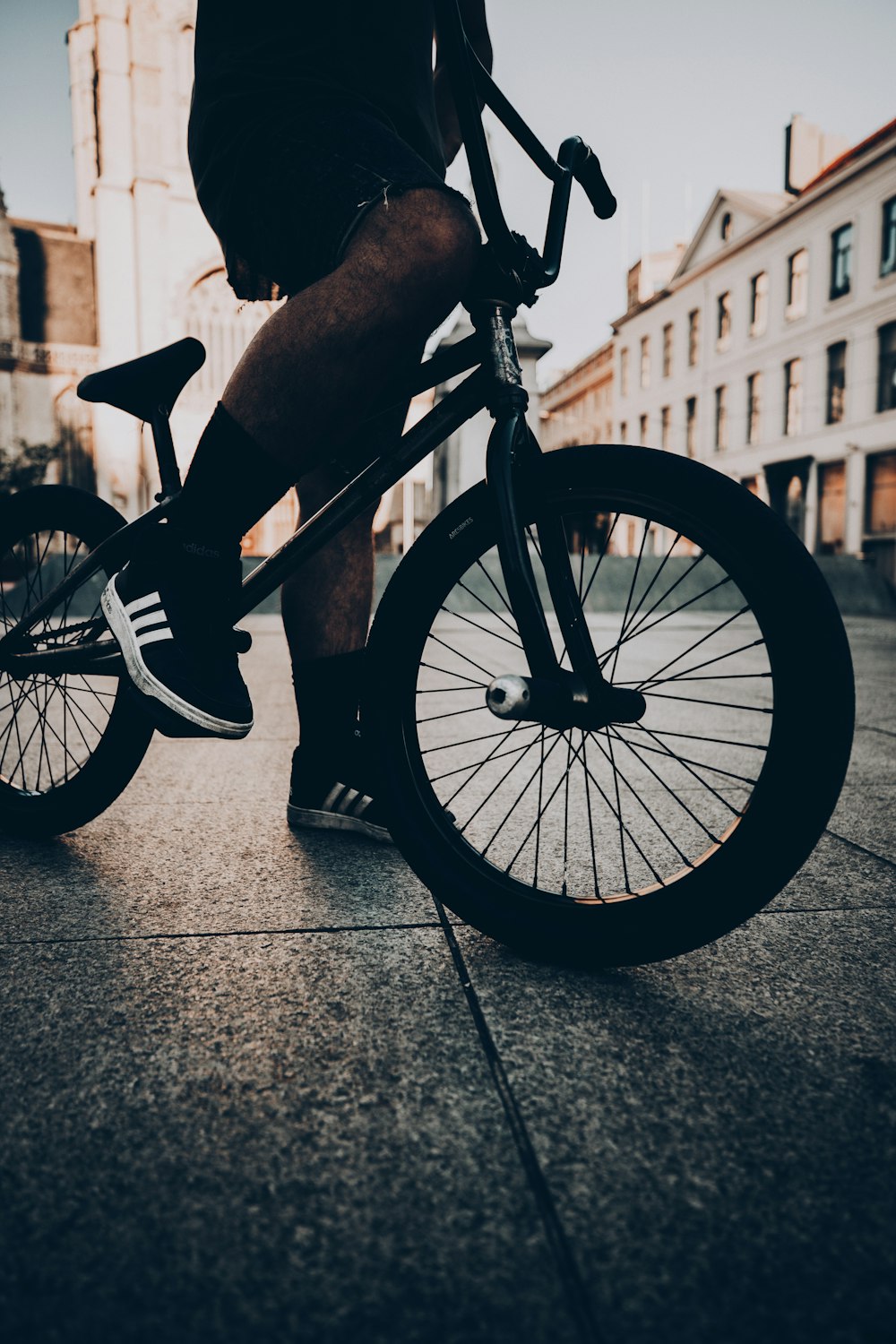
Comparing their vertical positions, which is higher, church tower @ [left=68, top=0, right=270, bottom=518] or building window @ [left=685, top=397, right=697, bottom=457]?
church tower @ [left=68, top=0, right=270, bottom=518]

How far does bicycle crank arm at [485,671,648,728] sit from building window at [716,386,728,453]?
29489mm

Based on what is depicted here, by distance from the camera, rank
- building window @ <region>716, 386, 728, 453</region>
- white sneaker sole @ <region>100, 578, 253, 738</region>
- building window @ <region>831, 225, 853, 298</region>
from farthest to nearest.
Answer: building window @ <region>716, 386, 728, 453</region> → building window @ <region>831, 225, 853, 298</region> → white sneaker sole @ <region>100, 578, 253, 738</region>

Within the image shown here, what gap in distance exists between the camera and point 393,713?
1.39 metres

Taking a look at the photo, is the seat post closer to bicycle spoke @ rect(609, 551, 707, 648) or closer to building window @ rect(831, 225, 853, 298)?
bicycle spoke @ rect(609, 551, 707, 648)

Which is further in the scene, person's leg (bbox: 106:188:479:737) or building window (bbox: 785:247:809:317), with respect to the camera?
building window (bbox: 785:247:809:317)

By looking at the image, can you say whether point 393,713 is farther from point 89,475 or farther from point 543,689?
point 89,475

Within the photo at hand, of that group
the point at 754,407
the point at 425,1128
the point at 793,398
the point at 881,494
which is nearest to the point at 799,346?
the point at 793,398

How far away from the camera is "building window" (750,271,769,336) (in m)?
26.5

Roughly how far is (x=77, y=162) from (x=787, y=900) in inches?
1590

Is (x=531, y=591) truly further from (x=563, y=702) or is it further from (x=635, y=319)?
(x=635, y=319)

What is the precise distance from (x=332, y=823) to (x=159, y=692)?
0.70 m

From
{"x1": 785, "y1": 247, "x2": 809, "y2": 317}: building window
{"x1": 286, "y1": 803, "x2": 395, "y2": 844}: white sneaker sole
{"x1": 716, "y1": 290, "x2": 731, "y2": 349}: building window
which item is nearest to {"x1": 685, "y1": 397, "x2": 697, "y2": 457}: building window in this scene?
{"x1": 716, "y1": 290, "x2": 731, "y2": 349}: building window

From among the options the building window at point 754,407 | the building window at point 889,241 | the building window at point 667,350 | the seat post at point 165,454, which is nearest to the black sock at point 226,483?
the seat post at point 165,454

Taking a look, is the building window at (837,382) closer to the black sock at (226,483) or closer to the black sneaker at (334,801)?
the black sneaker at (334,801)
